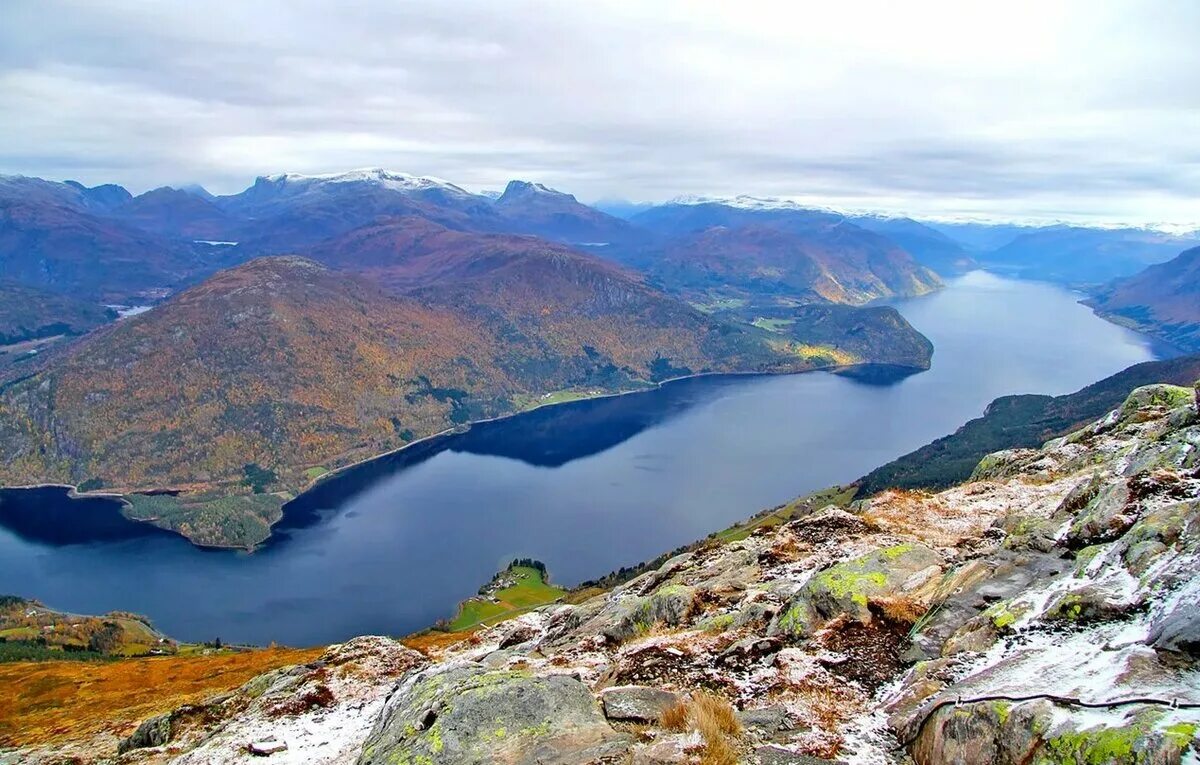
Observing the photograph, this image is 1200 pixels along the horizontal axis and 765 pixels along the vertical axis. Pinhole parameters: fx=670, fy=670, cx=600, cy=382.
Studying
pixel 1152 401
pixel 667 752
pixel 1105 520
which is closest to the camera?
pixel 667 752

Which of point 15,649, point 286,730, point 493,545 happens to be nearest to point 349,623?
point 493,545

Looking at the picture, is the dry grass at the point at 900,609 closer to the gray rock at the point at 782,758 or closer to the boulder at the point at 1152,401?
the gray rock at the point at 782,758

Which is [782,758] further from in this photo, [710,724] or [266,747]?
[266,747]

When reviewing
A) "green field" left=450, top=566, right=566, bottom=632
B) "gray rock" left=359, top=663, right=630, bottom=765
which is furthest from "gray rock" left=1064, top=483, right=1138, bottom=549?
"green field" left=450, top=566, right=566, bottom=632

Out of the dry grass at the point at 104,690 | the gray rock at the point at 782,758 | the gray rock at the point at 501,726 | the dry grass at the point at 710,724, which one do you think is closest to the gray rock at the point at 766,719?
the dry grass at the point at 710,724

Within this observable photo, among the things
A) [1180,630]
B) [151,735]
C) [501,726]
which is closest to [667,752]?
[501,726]

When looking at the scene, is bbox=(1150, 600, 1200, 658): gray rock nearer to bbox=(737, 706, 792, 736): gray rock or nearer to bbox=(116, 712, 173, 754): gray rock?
bbox=(737, 706, 792, 736): gray rock
